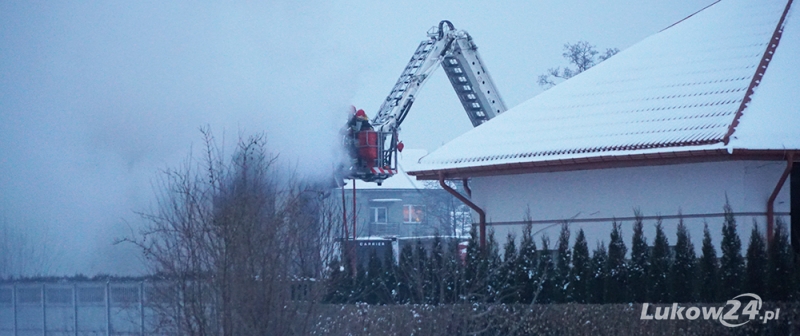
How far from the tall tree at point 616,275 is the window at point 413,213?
4498cm

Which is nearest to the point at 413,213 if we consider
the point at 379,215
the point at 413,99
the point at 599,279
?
the point at 379,215

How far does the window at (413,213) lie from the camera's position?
58344 mm

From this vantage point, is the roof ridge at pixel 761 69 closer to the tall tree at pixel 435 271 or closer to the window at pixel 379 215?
the tall tree at pixel 435 271

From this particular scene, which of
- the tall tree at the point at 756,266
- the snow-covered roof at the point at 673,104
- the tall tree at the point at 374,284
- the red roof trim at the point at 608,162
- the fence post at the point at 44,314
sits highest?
the snow-covered roof at the point at 673,104

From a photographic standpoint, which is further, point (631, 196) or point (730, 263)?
point (631, 196)

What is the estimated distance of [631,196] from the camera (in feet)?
46.6

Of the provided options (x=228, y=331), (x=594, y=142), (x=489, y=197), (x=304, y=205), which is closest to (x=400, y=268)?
(x=489, y=197)

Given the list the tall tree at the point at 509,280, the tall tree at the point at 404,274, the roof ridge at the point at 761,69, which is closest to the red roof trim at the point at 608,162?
the roof ridge at the point at 761,69

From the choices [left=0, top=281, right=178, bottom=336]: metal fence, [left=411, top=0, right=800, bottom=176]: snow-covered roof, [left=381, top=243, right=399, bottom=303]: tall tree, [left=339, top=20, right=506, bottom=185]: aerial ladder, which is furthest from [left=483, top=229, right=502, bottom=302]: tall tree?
[left=339, top=20, right=506, bottom=185]: aerial ladder

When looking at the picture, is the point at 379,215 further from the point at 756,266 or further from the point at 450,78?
the point at 756,266

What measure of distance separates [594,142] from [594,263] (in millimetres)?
2163

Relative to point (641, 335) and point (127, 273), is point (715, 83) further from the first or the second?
point (127, 273)

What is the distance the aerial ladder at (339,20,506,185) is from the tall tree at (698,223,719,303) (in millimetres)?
11889

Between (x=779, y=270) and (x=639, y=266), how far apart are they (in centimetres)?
184
